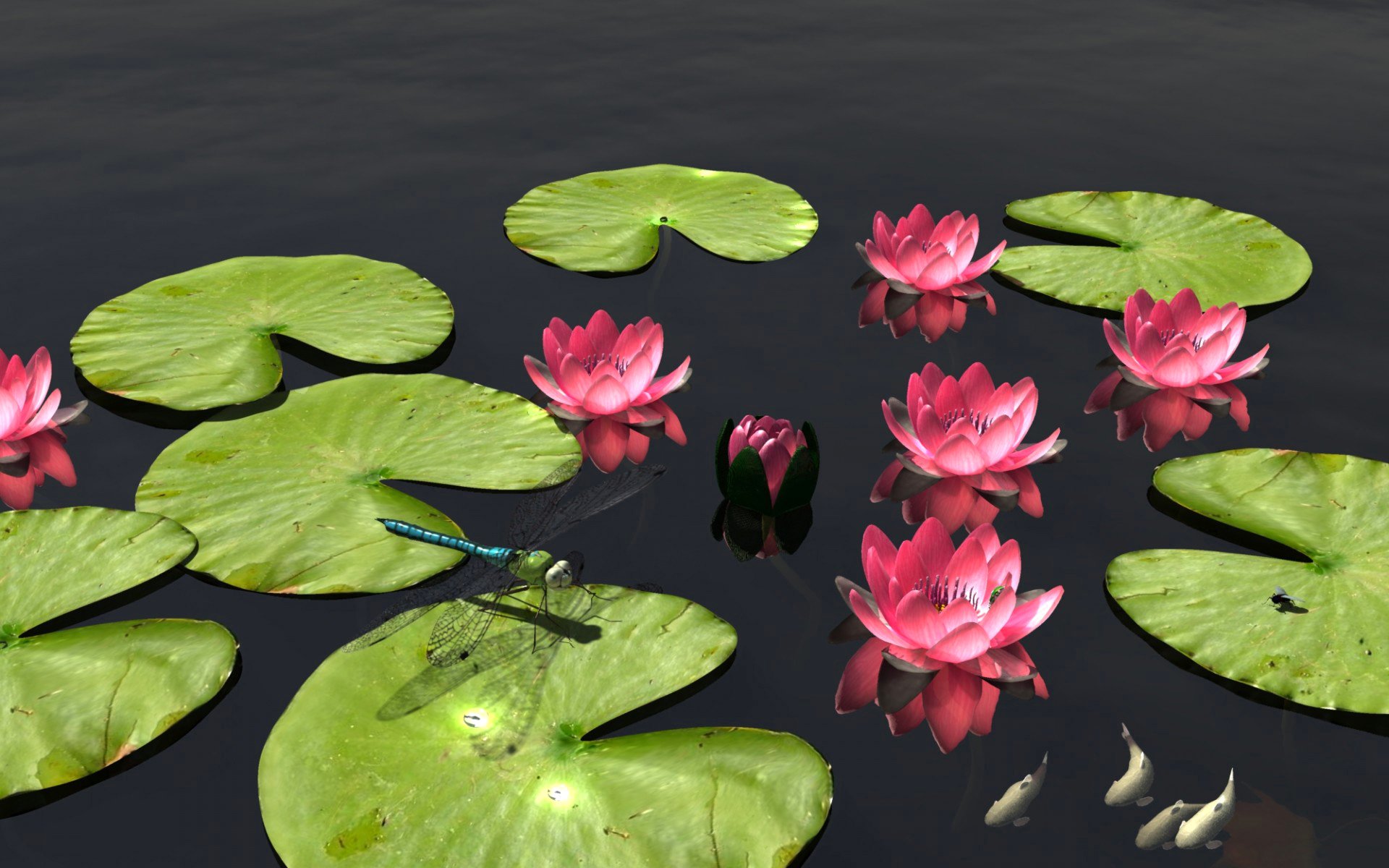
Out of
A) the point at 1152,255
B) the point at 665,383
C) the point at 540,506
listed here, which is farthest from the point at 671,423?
the point at 1152,255

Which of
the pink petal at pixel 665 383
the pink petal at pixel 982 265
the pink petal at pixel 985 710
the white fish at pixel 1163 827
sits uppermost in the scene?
the pink petal at pixel 982 265

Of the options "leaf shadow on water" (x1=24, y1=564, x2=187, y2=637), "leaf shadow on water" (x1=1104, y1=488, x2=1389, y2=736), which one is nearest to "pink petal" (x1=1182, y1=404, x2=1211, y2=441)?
"leaf shadow on water" (x1=1104, y1=488, x2=1389, y2=736)

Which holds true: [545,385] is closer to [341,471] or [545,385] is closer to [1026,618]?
[341,471]

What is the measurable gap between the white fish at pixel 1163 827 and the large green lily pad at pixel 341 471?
164cm

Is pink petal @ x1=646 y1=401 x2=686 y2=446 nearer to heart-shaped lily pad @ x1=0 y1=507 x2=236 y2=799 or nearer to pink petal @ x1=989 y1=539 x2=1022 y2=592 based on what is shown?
pink petal @ x1=989 y1=539 x2=1022 y2=592

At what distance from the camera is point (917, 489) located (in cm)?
313

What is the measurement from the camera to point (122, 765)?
2391mm

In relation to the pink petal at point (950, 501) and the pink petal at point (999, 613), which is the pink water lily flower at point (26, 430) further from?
the pink petal at point (999, 613)

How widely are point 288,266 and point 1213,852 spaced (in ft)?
11.1

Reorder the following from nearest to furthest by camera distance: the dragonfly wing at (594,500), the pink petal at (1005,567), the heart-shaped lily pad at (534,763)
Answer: the heart-shaped lily pad at (534,763)
the pink petal at (1005,567)
the dragonfly wing at (594,500)

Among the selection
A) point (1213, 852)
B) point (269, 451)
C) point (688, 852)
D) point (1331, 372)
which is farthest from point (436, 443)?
point (1331, 372)

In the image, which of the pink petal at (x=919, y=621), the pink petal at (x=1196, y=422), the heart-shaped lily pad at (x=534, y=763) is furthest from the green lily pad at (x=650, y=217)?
the pink petal at (x=919, y=621)

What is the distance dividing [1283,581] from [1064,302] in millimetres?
1487

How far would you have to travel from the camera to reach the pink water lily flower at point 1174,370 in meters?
3.40
